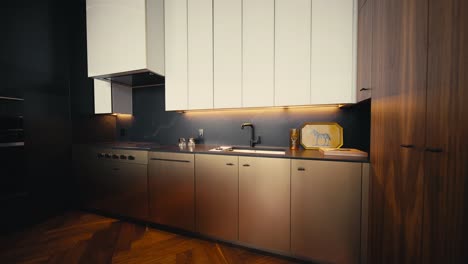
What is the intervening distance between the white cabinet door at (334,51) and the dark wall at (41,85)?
312 centimetres

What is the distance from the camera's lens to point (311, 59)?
162 centimetres

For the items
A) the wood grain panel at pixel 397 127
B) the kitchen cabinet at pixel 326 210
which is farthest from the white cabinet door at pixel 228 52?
the wood grain panel at pixel 397 127

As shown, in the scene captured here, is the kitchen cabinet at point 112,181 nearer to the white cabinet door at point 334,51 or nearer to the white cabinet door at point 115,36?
the white cabinet door at point 115,36

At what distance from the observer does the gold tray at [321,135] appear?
72.9 inches

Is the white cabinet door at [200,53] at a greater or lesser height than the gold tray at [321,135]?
greater

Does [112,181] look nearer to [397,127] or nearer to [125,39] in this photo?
[125,39]

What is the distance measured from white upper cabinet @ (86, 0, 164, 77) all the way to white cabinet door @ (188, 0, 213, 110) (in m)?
0.39

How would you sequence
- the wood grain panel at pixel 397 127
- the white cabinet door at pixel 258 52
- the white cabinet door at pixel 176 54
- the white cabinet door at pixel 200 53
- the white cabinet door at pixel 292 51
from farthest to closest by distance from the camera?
1. the white cabinet door at pixel 176 54
2. the white cabinet door at pixel 200 53
3. the white cabinet door at pixel 258 52
4. the white cabinet door at pixel 292 51
5. the wood grain panel at pixel 397 127

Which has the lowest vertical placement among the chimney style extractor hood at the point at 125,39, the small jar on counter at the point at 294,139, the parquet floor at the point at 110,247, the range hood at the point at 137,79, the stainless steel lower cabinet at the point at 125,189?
the parquet floor at the point at 110,247

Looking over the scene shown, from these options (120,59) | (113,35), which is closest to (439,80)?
(120,59)

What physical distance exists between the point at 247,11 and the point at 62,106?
8.70 ft

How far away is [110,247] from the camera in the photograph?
1706 mm

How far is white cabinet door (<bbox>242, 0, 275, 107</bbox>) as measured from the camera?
1731 mm

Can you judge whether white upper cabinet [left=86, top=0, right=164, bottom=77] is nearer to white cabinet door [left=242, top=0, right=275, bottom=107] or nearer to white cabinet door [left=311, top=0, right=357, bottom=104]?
white cabinet door [left=242, top=0, right=275, bottom=107]
